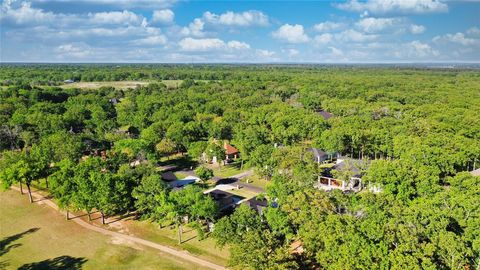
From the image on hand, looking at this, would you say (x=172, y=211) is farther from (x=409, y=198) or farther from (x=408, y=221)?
(x=409, y=198)

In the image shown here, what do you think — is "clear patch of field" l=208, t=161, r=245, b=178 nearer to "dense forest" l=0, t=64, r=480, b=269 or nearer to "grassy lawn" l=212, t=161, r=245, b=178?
"grassy lawn" l=212, t=161, r=245, b=178

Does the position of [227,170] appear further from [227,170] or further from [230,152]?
[230,152]

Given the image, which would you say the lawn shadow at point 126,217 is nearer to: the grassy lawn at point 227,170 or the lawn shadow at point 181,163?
the grassy lawn at point 227,170

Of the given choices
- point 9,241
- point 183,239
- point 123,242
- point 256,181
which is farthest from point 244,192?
point 9,241

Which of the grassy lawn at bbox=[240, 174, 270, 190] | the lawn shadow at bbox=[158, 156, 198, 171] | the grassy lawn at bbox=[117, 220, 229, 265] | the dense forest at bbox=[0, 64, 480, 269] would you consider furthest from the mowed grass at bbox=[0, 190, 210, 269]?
the lawn shadow at bbox=[158, 156, 198, 171]

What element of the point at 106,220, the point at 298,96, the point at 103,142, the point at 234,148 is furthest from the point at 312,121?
the point at 298,96

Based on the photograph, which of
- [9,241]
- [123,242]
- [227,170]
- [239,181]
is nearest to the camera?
[123,242]

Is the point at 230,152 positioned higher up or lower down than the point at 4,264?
higher up
